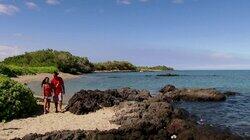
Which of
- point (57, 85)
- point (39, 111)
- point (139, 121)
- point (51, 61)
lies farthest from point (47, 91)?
point (51, 61)

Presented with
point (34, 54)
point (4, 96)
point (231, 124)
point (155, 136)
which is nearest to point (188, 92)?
point (231, 124)

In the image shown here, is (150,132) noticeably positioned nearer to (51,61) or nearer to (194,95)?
(194,95)

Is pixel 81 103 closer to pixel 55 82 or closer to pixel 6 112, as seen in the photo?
pixel 55 82

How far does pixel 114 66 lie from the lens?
156750 millimetres

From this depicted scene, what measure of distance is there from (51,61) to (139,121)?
8396 centimetres

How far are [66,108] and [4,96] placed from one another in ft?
13.1

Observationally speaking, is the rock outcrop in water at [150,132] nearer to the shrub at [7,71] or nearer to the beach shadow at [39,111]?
the beach shadow at [39,111]

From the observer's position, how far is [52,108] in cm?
2694

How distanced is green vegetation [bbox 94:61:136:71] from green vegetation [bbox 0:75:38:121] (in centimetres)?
11963

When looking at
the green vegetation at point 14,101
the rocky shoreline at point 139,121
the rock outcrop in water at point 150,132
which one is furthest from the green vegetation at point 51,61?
the rock outcrop in water at point 150,132

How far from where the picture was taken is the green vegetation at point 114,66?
149100 mm

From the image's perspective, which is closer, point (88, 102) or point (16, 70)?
point (88, 102)

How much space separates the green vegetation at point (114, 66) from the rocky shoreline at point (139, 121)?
11409 centimetres

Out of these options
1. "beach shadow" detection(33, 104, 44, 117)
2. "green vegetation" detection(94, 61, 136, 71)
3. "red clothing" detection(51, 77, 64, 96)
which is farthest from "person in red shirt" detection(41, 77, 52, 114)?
"green vegetation" detection(94, 61, 136, 71)
